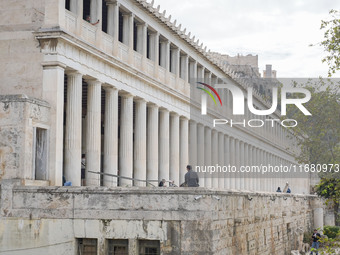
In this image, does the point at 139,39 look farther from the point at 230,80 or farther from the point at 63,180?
the point at 230,80

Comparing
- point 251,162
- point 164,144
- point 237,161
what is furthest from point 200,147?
point 251,162

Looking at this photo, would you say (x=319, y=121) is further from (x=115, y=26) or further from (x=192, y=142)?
(x=115, y=26)

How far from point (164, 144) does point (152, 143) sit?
2.11 m

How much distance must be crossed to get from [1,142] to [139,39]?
52.2 feet

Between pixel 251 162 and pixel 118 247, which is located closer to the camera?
pixel 118 247

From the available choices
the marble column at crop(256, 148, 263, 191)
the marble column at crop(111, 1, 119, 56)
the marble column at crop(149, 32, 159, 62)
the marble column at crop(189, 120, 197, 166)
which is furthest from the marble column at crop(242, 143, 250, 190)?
the marble column at crop(111, 1, 119, 56)

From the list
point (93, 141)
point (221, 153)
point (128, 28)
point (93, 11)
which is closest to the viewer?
point (93, 141)

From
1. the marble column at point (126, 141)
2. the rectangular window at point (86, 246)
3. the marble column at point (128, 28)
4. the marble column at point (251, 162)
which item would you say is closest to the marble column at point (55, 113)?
the rectangular window at point (86, 246)

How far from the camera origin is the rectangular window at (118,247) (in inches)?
753

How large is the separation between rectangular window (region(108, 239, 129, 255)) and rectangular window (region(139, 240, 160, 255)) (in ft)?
1.34

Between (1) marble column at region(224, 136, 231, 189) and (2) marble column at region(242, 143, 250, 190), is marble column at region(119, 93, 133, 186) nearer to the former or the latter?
(1) marble column at region(224, 136, 231, 189)

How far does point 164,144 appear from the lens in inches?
1544

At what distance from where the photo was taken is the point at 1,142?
21.1 metres

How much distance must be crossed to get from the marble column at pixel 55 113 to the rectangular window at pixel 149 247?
640 centimetres
